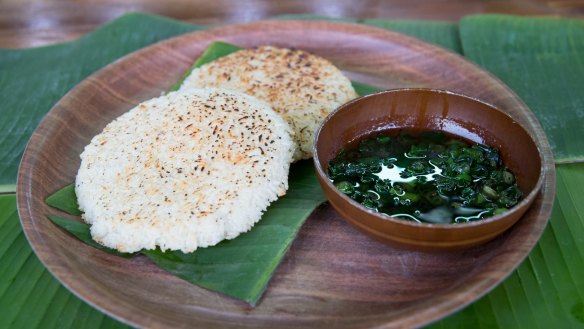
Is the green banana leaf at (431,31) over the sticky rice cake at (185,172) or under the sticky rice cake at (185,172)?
under

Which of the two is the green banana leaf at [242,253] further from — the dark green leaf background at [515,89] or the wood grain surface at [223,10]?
the wood grain surface at [223,10]

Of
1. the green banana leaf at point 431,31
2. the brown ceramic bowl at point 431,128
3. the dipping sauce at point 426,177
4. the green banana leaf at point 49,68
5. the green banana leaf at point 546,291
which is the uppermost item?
the brown ceramic bowl at point 431,128

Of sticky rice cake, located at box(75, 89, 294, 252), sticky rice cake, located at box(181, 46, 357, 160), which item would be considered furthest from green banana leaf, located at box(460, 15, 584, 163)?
sticky rice cake, located at box(75, 89, 294, 252)

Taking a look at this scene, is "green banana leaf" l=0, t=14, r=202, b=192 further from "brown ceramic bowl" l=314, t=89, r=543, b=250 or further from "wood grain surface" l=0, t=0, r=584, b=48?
"brown ceramic bowl" l=314, t=89, r=543, b=250

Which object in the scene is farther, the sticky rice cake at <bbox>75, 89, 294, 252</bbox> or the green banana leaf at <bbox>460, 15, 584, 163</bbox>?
the green banana leaf at <bbox>460, 15, 584, 163</bbox>

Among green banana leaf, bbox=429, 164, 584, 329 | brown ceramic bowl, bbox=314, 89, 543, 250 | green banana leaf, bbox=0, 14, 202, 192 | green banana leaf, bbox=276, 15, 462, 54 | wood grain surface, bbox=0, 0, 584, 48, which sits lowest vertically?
wood grain surface, bbox=0, 0, 584, 48

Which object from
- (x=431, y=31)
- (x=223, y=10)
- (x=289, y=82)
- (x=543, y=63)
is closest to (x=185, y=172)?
(x=289, y=82)

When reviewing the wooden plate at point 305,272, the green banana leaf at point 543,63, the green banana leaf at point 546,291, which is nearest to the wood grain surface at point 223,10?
the green banana leaf at point 543,63

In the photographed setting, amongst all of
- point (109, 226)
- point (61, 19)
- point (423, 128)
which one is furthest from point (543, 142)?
point (61, 19)
